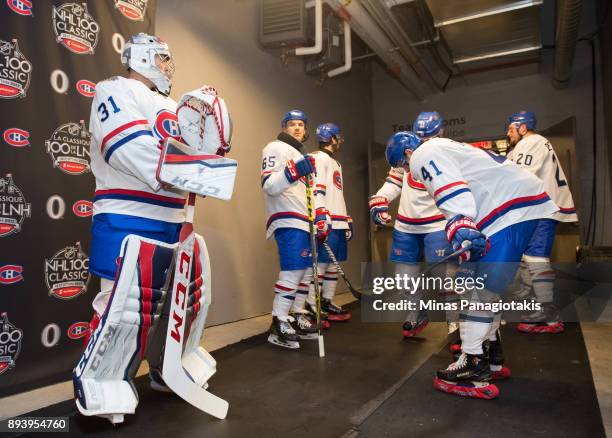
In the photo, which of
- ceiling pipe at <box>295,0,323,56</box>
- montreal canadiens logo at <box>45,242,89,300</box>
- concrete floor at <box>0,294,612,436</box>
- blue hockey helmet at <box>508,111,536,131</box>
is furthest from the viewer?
ceiling pipe at <box>295,0,323,56</box>

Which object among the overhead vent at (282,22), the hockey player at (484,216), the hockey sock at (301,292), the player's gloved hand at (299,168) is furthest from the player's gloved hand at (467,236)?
the overhead vent at (282,22)

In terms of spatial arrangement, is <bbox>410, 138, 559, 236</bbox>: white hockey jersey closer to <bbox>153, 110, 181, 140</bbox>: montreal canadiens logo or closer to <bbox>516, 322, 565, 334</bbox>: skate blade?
<bbox>153, 110, 181, 140</bbox>: montreal canadiens logo

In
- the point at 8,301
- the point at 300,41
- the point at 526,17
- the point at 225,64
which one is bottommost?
the point at 8,301

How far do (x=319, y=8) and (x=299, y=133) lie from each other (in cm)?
157

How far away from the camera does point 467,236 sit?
5.91 feet

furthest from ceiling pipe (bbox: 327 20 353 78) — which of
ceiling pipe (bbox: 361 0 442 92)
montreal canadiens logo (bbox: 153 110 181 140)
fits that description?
montreal canadiens logo (bbox: 153 110 181 140)

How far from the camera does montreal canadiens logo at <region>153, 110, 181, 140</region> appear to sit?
176cm

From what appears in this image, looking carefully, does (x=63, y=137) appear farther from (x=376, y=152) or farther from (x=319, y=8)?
(x=376, y=152)

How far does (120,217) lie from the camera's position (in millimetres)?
1789

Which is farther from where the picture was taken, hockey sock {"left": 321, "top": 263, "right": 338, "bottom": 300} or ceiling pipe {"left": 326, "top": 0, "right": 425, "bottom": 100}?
ceiling pipe {"left": 326, "top": 0, "right": 425, "bottom": 100}

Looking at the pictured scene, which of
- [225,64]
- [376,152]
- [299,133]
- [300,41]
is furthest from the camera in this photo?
[376,152]

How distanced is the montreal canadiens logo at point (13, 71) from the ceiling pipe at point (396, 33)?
3.26 meters

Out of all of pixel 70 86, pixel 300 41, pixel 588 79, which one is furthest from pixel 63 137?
pixel 588 79

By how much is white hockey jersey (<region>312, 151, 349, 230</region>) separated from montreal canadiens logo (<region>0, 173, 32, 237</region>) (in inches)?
88.2
